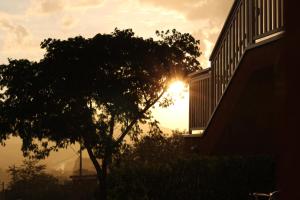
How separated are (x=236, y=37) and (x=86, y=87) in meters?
21.7

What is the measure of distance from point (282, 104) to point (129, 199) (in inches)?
300

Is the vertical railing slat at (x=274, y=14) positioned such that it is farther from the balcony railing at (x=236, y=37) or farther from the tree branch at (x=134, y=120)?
the tree branch at (x=134, y=120)

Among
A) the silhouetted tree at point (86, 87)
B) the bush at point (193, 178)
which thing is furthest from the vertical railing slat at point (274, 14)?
the silhouetted tree at point (86, 87)

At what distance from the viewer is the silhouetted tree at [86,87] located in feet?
100

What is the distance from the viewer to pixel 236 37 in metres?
10.2

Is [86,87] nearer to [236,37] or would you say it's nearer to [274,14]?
[236,37]

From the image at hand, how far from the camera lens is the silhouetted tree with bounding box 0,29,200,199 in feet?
100

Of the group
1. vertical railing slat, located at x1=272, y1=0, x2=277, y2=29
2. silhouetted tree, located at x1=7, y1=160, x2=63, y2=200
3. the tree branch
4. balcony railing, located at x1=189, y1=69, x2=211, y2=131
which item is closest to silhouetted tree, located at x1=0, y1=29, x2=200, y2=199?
the tree branch

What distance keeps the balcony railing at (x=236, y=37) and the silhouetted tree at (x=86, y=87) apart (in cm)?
1806

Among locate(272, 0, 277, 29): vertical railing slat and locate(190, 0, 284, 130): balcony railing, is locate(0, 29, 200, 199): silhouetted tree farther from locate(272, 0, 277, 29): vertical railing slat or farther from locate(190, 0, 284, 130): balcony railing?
locate(272, 0, 277, 29): vertical railing slat

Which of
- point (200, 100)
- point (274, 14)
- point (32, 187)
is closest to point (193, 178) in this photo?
point (200, 100)

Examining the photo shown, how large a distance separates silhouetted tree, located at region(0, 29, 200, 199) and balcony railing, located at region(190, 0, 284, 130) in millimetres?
18056

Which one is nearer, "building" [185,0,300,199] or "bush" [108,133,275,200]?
"building" [185,0,300,199]

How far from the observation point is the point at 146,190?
9.38m
